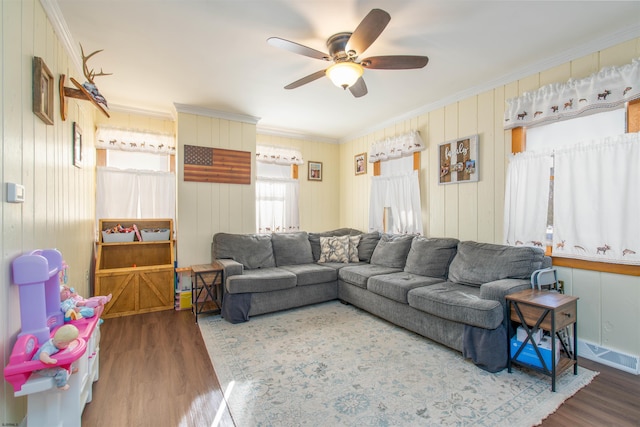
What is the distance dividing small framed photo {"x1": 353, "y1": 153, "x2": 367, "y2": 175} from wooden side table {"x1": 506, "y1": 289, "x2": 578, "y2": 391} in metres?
3.20

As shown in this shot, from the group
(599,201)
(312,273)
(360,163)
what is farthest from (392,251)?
(599,201)

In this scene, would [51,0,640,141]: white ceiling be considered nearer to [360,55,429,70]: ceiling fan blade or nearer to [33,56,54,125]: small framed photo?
[360,55,429,70]: ceiling fan blade

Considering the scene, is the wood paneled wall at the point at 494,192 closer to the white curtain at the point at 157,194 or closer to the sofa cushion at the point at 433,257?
the sofa cushion at the point at 433,257

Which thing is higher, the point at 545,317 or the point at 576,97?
the point at 576,97

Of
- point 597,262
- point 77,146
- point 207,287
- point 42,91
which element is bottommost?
point 207,287

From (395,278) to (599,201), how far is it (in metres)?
1.88

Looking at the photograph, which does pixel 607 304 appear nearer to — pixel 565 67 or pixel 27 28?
pixel 565 67

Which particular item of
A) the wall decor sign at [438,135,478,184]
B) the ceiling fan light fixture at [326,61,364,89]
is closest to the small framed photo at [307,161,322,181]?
the wall decor sign at [438,135,478,184]

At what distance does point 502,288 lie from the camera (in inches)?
95.7

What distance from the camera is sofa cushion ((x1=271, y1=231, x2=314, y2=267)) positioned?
4.27 meters

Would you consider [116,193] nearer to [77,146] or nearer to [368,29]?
[77,146]

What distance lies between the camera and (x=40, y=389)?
1275 mm

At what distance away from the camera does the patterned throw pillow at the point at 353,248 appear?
4.45m

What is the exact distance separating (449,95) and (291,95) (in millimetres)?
1912
